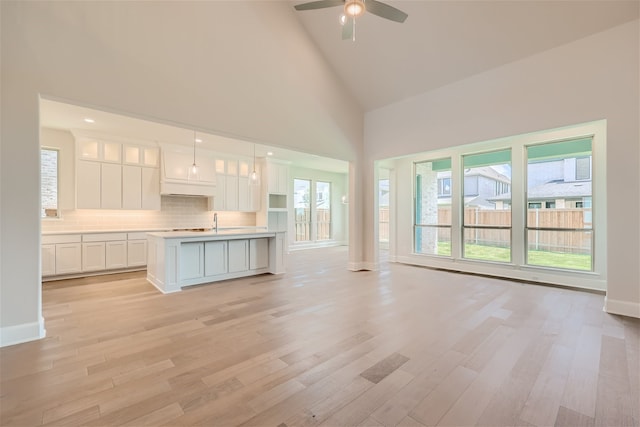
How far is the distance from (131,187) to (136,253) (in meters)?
1.42

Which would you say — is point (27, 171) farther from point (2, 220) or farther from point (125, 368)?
point (125, 368)

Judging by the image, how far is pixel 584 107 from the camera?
362cm

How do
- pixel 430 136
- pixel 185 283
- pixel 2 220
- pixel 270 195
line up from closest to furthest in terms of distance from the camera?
pixel 2 220 → pixel 185 283 → pixel 430 136 → pixel 270 195

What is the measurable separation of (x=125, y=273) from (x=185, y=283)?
216 cm

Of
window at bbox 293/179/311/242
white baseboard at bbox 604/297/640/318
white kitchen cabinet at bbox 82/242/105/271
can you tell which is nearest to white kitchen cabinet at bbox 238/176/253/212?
window at bbox 293/179/311/242

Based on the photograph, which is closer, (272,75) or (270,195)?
(272,75)

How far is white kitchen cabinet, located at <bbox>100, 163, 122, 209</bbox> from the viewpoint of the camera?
565cm

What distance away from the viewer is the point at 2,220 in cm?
257

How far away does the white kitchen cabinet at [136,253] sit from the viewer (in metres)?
5.80

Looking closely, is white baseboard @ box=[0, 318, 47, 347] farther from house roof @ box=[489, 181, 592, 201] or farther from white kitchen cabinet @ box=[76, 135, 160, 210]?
house roof @ box=[489, 181, 592, 201]

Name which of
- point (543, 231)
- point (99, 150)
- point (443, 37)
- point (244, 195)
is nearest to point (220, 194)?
point (244, 195)

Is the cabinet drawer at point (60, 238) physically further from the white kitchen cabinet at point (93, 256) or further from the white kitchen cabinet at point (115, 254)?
the white kitchen cabinet at point (115, 254)

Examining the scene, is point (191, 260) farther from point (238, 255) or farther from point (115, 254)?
point (115, 254)

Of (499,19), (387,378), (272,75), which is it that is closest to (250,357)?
(387,378)
